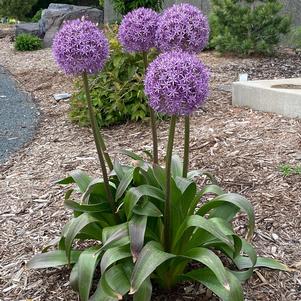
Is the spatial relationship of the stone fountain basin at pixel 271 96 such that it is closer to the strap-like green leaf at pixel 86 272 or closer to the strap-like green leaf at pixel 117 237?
the strap-like green leaf at pixel 117 237

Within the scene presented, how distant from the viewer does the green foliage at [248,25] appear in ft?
27.8

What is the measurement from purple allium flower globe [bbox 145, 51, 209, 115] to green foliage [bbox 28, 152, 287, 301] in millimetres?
505

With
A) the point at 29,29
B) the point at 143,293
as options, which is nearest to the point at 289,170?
the point at 143,293

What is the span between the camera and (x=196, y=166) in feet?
13.4

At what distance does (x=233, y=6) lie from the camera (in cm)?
841

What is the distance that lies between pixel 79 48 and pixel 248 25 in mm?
6604

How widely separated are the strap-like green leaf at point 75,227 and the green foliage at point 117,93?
2.85 metres

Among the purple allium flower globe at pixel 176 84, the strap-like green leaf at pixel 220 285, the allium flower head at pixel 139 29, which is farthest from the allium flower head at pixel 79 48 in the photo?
the strap-like green leaf at pixel 220 285

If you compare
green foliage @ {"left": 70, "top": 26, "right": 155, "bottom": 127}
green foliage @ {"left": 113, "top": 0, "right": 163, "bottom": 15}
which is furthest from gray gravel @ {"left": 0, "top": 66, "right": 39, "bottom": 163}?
green foliage @ {"left": 113, "top": 0, "right": 163, "bottom": 15}

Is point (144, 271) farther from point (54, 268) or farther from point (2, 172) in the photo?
point (2, 172)

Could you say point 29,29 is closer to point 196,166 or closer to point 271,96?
point 271,96

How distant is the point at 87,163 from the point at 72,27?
7.03ft

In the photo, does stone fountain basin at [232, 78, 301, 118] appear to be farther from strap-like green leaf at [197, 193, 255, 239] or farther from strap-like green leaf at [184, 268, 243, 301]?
strap-like green leaf at [184, 268, 243, 301]

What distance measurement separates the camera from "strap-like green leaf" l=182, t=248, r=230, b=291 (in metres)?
2.23
